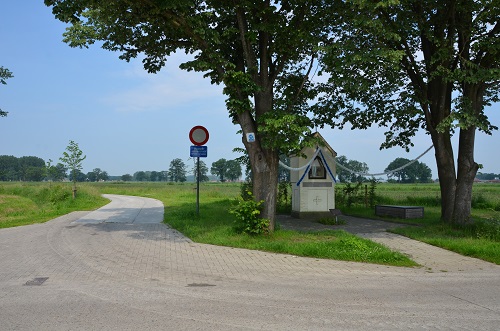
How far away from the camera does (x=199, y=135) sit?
1517 cm

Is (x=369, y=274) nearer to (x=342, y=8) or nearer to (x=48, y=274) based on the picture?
(x=48, y=274)

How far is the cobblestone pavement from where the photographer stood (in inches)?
197

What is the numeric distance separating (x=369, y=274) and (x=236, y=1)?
7816 millimetres

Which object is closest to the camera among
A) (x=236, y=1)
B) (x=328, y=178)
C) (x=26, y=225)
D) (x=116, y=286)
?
Result: (x=116, y=286)

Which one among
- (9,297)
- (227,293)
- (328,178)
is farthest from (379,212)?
(9,297)

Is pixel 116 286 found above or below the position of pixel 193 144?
below

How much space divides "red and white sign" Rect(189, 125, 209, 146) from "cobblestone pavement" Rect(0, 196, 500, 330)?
17.6 feet

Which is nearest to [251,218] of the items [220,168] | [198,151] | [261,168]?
[261,168]

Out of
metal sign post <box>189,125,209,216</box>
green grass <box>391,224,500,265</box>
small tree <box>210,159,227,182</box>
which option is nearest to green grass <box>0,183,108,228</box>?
metal sign post <box>189,125,209,216</box>

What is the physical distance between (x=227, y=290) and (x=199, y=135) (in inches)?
367

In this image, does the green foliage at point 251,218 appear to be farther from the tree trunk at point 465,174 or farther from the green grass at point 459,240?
the tree trunk at point 465,174

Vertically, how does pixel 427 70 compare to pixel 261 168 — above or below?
above

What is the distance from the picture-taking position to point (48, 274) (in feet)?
24.3

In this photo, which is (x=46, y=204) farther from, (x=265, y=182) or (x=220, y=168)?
(x=220, y=168)
